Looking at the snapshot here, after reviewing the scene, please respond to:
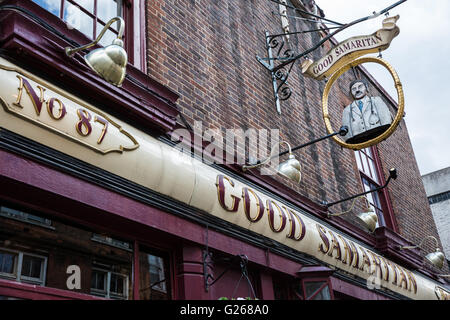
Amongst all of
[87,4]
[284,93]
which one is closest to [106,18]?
[87,4]

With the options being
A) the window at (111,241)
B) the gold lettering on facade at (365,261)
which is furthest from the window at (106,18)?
the gold lettering on facade at (365,261)

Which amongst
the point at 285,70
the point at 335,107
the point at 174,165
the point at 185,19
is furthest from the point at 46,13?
the point at 335,107

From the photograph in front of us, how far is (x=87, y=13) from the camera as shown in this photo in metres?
5.62

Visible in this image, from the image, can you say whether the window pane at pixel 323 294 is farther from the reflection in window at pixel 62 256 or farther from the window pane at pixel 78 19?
the window pane at pixel 78 19

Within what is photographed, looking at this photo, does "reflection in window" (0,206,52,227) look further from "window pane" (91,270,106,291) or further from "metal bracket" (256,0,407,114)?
"metal bracket" (256,0,407,114)

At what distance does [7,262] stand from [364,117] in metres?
5.62

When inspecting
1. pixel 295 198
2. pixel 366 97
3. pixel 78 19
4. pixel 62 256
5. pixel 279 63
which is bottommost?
pixel 62 256

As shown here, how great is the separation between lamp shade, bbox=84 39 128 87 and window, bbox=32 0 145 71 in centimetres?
Answer: 153

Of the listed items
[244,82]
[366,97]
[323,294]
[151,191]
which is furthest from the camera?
[366,97]

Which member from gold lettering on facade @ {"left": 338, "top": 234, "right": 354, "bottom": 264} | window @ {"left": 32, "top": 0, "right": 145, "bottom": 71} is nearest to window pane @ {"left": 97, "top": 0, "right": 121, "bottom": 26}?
window @ {"left": 32, "top": 0, "right": 145, "bottom": 71}

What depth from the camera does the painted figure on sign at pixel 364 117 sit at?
24.1ft

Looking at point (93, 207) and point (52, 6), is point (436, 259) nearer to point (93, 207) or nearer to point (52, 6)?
point (93, 207)

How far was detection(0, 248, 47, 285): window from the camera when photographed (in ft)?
12.1
